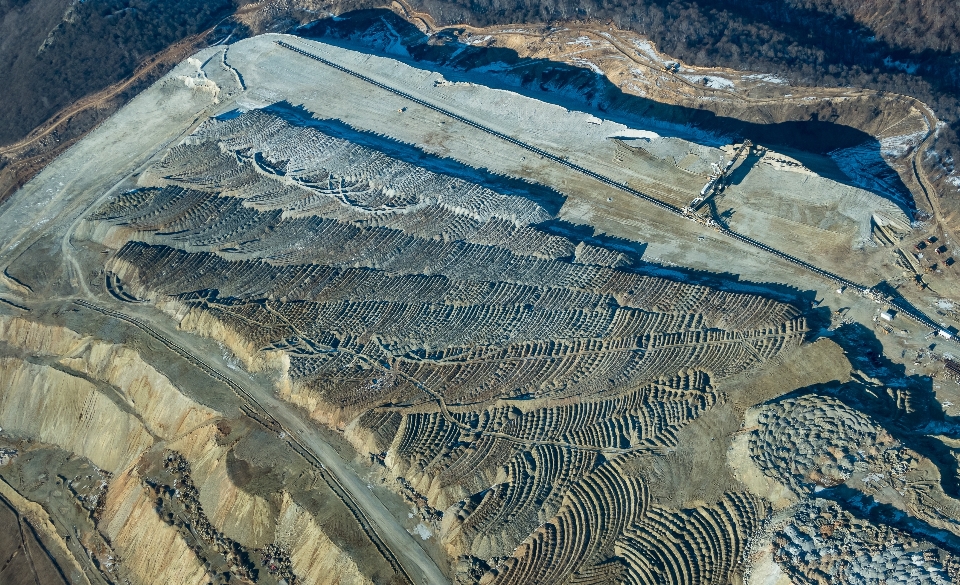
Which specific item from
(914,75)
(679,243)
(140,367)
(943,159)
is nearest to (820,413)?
(679,243)

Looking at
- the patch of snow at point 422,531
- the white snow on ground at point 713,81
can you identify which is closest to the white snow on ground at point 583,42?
the white snow on ground at point 713,81

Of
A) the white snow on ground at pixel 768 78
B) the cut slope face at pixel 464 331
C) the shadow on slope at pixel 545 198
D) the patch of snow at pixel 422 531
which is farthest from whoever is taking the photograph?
the white snow on ground at pixel 768 78

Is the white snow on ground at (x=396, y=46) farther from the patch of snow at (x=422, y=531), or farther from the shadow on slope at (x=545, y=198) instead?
the patch of snow at (x=422, y=531)

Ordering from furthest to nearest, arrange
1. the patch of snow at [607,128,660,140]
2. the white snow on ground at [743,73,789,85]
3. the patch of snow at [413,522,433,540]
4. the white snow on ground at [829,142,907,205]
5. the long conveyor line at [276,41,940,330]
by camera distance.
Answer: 1. the white snow on ground at [743,73,789,85]
2. the patch of snow at [607,128,660,140]
3. the white snow on ground at [829,142,907,205]
4. the long conveyor line at [276,41,940,330]
5. the patch of snow at [413,522,433,540]

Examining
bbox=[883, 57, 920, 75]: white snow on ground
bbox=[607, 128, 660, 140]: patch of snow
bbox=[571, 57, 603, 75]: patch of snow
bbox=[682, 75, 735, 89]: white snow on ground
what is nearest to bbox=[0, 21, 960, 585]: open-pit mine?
bbox=[607, 128, 660, 140]: patch of snow

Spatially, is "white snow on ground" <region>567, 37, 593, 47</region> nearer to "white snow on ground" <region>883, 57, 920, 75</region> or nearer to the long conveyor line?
the long conveyor line

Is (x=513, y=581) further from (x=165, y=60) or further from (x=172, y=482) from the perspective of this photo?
(x=165, y=60)
